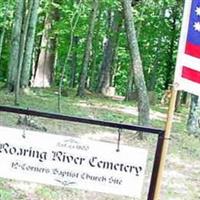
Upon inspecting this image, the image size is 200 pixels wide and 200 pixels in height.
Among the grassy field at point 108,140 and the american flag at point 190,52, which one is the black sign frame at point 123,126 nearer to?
the american flag at point 190,52

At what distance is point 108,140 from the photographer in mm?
9156

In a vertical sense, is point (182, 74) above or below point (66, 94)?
above

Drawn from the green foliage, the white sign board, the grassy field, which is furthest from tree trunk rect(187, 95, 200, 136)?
the white sign board

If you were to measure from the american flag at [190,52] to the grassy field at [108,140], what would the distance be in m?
1.57

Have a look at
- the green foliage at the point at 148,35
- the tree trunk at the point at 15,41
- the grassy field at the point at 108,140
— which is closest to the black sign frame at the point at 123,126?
the grassy field at the point at 108,140

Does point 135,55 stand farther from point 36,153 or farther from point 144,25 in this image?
point 144,25

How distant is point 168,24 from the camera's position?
22453mm

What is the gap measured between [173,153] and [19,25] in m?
6.72

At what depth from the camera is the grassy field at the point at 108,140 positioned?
604 cm

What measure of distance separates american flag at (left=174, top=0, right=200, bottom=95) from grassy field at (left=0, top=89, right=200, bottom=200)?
157 centimetres

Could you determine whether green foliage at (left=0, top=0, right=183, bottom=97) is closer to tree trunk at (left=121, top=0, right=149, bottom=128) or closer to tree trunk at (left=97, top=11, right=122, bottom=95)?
tree trunk at (left=97, top=11, right=122, bottom=95)

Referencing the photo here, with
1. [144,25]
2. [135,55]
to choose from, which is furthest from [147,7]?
[135,55]

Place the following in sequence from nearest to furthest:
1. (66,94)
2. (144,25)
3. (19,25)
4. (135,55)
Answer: (135,55), (19,25), (66,94), (144,25)

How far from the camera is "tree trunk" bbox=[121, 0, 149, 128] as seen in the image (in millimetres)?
9090
